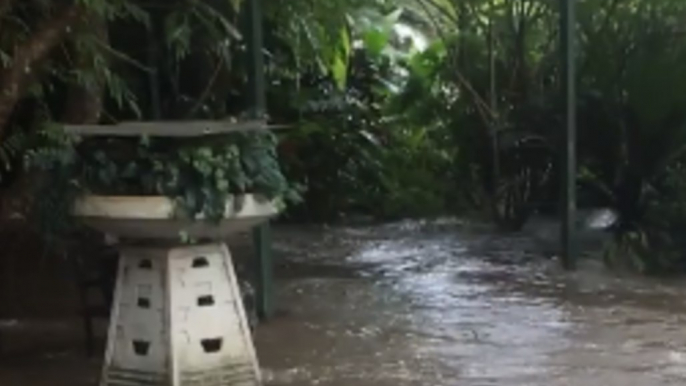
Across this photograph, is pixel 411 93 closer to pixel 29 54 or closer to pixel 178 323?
pixel 29 54

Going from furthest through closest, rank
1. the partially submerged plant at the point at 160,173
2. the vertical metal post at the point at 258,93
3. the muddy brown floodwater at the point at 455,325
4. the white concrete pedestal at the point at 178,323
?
1. the vertical metal post at the point at 258,93
2. the muddy brown floodwater at the point at 455,325
3. the white concrete pedestal at the point at 178,323
4. the partially submerged plant at the point at 160,173

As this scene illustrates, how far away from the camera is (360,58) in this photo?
12.0m

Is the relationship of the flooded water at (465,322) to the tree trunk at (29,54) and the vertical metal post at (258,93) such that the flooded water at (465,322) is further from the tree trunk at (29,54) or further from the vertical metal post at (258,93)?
the tree trunk at (29,54)

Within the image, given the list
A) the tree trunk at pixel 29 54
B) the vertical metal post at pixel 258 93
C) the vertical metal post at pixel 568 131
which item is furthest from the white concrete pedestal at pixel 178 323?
the vertical metal post at pixel 568 131

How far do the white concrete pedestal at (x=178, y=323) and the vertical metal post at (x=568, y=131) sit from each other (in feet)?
11.3

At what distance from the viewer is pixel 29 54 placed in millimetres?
5477

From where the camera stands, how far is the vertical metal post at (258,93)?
6461mm

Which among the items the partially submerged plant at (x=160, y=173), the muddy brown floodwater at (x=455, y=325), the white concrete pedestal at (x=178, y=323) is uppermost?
the partially submerged plant at (x=160, y=173)

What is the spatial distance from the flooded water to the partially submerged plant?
3.12ft

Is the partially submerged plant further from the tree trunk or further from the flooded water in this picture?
the flooded water

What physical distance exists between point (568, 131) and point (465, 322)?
2022 mm

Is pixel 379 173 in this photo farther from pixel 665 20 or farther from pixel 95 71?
pixel 95 71

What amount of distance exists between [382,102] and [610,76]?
3.34 m

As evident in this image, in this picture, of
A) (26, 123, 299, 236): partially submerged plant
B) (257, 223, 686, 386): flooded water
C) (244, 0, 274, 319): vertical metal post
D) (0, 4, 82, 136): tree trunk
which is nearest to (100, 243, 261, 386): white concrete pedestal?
(26, 123, 299, 236): partially submerged plant
